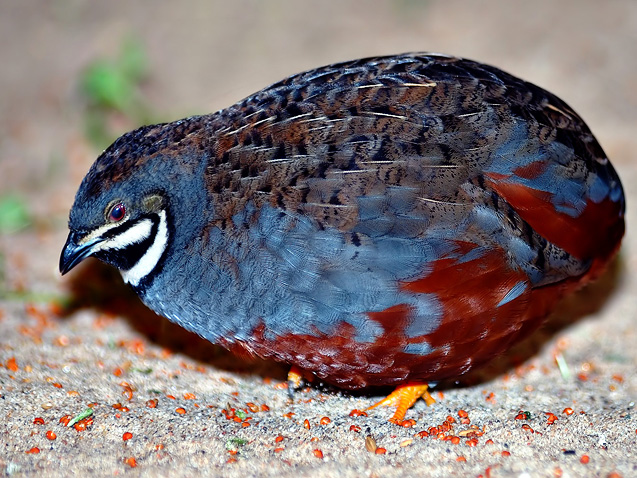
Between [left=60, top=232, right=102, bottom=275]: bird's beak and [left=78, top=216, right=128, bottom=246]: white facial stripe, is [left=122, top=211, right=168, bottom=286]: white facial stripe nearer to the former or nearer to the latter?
[left=78, top=216, right=128, bottom=246]: white facial stripe

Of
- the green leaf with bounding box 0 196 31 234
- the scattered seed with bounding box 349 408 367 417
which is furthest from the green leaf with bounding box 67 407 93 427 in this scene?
the green leaf with bounding box 0 196 31 234

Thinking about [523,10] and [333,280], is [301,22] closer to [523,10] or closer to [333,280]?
[523,10]

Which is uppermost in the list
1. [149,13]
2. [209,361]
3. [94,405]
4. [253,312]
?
[149,13]

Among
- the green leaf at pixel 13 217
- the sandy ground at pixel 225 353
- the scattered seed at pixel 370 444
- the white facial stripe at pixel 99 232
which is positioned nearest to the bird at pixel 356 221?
the white facial stripe at pixel 99 232

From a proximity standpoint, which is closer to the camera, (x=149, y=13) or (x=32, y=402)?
(x=32, y=402)

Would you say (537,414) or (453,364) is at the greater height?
(453,364)

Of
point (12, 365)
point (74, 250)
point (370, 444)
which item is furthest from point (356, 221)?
point (12, 365)

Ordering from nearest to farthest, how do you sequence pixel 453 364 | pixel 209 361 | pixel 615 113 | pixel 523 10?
pixel 453 364 < pixel 209 361 < pixel 615 113 < pixel 523 10

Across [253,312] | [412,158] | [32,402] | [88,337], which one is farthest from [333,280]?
[88,337]

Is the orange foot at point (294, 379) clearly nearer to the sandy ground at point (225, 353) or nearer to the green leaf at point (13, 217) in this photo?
the sandy ground at point (225, 353)
